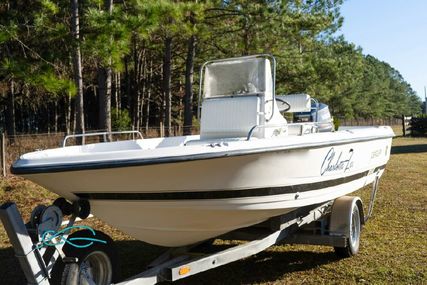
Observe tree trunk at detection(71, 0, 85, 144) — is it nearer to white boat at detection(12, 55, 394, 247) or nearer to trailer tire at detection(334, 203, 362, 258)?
white boat at detection(12, 55, 394, 247)

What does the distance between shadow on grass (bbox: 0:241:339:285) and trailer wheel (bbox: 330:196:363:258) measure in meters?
0.20

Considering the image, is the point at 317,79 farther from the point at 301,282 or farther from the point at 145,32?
the point at 301,282

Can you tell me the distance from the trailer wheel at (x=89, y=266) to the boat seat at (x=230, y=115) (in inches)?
77.7

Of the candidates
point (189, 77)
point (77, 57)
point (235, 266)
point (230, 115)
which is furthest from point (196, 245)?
point (189, 77)

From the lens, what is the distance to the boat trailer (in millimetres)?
3123

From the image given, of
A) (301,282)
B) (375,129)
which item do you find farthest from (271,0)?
(301,282)

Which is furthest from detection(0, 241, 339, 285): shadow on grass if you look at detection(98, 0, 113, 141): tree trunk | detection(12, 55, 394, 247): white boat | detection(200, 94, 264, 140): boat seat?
detection(98, 0, 113, 141): tree trunk

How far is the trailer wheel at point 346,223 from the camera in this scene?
5039 millimetres

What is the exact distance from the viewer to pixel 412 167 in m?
13.1

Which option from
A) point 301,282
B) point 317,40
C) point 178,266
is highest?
point 317,40

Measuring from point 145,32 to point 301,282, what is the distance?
6.34 metres

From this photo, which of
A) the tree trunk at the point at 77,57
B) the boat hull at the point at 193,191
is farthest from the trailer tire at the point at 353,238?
the tree trunk at the point at 77,57

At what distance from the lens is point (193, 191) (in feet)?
12.0

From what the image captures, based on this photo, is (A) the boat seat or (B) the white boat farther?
(A) the boat seat
